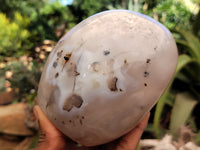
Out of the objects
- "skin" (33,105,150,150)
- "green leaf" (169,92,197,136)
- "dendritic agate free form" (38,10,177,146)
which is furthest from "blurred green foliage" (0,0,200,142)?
"dendritic agate free form" (38,10,177,146)

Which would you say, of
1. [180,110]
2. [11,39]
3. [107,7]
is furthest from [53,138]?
[107,7]

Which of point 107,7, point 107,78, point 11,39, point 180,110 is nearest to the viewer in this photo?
point 107,78

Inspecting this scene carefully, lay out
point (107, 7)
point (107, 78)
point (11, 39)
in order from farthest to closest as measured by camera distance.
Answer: point (107, 7), point (11, 39), point (107, 78)

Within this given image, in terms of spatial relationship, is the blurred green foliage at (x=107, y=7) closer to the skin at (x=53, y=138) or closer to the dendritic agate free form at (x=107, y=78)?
the skin at (x=53, y=138)

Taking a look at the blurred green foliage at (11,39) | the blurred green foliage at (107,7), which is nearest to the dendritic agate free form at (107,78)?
the blurred green foliage at (107,7)

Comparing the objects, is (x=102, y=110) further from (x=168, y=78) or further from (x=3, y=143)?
(x=3, y=143)

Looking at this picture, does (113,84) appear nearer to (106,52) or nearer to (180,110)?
(106,52)
